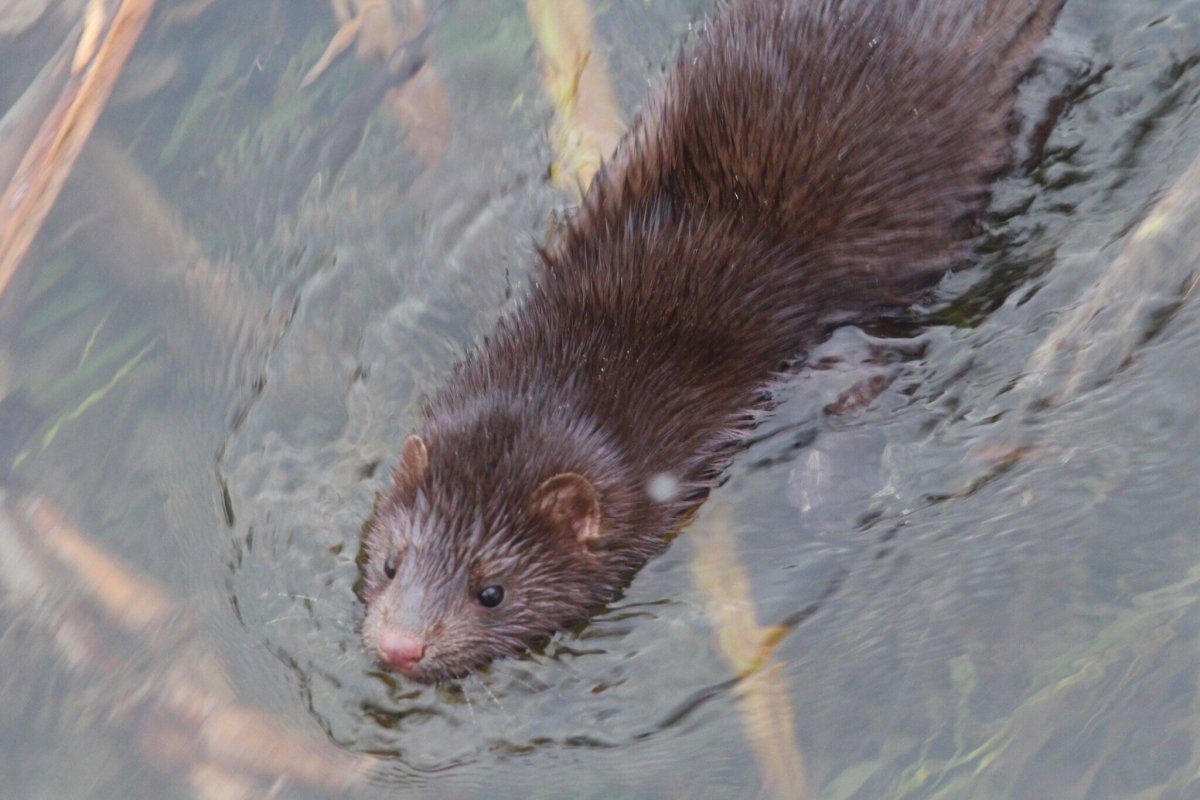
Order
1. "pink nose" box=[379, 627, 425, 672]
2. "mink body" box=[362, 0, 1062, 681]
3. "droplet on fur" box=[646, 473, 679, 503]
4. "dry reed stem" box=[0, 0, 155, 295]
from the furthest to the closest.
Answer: "dry reed stem" box=[0, 0, 155, 295], "droplet on fur" box=[646, 473, 679, 503], "mink body" box=[362, 0, 1062, 681], "pink nose" box=[379, 627, 425, 672]

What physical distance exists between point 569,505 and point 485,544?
32cm

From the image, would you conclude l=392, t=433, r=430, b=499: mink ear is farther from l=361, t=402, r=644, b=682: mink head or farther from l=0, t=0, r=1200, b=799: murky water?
l=0, t=0, r=1200, b=799: murky water

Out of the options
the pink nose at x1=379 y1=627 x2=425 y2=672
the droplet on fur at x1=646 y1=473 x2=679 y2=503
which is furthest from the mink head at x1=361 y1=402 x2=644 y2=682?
the droplet on fur at x1=646 y1=473 x2=679 y2=503

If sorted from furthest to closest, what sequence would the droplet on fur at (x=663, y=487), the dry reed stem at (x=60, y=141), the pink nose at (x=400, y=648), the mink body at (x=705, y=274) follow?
the dry reed stem at (x=60, y=141), the droplet on fur at (x=663, y=487), the mink body at (x=705, y=274), the pink nose at (x=400, y=648)

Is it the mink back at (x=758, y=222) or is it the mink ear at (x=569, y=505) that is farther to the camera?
the mink back at (x=758, y=222)

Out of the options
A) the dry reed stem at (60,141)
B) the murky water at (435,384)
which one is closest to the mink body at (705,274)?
the murky water at (435,384)

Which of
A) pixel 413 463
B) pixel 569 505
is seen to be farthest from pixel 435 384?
pixel 569 505

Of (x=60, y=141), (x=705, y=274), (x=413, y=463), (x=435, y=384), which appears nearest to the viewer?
(x=413, y=463)

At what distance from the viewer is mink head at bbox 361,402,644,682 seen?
554 centimetres

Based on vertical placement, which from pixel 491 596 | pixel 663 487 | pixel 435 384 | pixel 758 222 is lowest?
pixel 663 487

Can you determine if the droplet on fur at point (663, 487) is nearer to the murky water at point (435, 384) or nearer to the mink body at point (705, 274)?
the mink body at point (705, 274)

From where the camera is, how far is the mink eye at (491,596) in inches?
222

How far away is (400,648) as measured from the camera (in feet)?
17.7

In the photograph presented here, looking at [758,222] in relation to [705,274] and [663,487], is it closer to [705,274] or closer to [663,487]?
[705,274]
